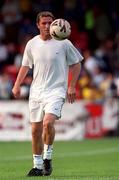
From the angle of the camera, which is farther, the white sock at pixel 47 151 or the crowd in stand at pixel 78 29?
the crowd in stand at pixel 78 29

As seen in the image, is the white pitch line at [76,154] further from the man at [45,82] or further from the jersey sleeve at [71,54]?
the jersey sleeve at [71,54]

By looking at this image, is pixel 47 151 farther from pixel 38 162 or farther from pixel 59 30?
pixel 59 30

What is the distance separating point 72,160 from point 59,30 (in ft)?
14.2

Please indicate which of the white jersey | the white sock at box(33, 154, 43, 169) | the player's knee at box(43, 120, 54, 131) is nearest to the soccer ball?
the white jersey

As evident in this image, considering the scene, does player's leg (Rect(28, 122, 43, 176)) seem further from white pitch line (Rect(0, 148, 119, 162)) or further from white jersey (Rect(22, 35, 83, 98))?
white pitch line (Rect(0, 148, 119, 162))

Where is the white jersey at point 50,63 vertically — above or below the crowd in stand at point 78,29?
above

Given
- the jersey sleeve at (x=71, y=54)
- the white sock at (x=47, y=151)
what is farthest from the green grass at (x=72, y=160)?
the jersey sleeve at (x=71, y=54)

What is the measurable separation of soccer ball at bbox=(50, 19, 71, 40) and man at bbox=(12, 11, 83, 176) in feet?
0.43

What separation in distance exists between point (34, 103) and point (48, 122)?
54 cm

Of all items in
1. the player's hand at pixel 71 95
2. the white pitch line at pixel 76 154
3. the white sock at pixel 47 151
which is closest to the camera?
the player's hand at pixel 71 95

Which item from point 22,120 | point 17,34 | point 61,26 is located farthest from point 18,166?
point 17,34

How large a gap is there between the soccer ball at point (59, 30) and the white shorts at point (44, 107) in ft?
2.82

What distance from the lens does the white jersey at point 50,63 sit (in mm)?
12195

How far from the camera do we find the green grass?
12.3 meters
